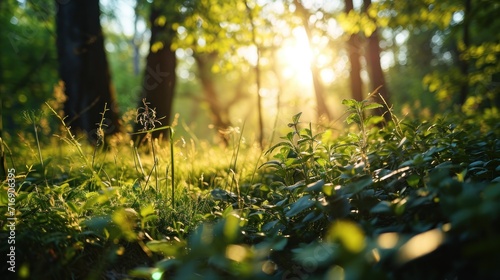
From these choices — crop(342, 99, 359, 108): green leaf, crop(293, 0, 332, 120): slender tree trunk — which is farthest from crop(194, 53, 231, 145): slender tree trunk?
crop(342, 99, 359, 108): green leaf

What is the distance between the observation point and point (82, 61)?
6875 mm

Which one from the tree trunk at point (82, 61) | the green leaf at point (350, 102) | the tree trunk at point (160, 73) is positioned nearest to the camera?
the green leaf at point (350, 102)

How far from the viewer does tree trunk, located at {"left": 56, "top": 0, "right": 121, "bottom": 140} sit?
6.86 meters

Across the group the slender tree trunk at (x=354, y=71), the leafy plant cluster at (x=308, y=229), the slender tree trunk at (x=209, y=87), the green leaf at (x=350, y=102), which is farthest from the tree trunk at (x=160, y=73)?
the slender tree trunk at (x=209, y=87)

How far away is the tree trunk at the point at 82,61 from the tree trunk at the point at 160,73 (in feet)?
2.96

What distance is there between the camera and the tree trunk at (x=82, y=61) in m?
→ 6.86

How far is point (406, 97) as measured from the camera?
105ft

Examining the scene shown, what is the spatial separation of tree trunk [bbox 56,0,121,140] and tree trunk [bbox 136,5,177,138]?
0.90 m

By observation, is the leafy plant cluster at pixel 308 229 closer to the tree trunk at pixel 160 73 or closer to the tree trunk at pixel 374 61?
the tree trunk at pixel 374 61

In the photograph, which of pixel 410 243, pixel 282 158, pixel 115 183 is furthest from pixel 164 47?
pixel 410 243

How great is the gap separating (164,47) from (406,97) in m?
27.5

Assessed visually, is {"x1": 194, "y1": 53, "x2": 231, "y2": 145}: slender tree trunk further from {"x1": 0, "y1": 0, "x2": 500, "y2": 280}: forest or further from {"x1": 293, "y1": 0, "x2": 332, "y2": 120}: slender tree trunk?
{"x1": 0, "y1": 0, "x2": 500, "y2": 280}: forest

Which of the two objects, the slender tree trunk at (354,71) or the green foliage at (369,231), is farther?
the slender tree trunk at (354,71)

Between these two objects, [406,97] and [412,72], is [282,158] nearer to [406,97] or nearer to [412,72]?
[412,72]
